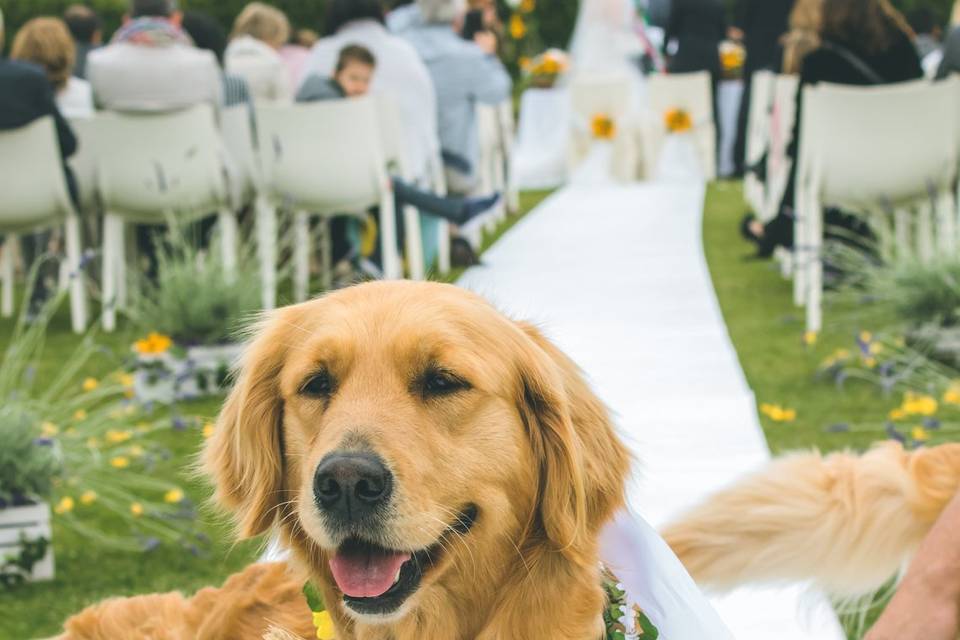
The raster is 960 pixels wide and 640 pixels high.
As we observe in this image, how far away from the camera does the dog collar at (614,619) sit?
80.3 inches

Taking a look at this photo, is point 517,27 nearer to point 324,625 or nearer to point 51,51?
point 51,51

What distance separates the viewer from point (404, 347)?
1.90m

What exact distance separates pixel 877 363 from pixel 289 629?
153 inches

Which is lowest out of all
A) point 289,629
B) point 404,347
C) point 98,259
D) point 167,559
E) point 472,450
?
point 98,259

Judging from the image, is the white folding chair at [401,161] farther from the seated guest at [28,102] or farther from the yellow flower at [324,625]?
the yellow flower at [324,625]

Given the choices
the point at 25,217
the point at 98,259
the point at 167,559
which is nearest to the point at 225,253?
the point at 25,217

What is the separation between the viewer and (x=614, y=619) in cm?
205

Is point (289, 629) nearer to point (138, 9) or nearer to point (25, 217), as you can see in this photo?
point (25, 217)

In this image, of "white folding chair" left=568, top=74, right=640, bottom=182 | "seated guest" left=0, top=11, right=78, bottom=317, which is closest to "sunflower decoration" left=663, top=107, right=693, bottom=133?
"white folding chair" left=568, top=74, right=640, bottom=182

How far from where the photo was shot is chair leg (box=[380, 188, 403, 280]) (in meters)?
7.04

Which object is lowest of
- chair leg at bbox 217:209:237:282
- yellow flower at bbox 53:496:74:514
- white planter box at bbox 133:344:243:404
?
white planter box at bbox 133:344:243:404

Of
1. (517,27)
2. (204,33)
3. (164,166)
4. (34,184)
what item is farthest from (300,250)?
(517,27)

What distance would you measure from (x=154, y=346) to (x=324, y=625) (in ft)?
11.9

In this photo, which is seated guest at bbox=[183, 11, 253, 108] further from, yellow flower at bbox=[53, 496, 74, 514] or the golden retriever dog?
the golden retriever dog
